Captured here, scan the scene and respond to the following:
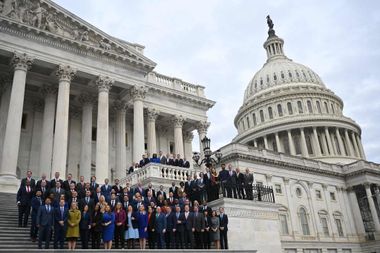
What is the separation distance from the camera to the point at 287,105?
78.9 m

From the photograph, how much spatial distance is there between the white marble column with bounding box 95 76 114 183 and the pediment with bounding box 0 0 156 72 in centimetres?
238

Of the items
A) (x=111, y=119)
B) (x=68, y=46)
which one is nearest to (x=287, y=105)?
(x=111, y=119)

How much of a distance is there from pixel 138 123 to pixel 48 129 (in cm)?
638

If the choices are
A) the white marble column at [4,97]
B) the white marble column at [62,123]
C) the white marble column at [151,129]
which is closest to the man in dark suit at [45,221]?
the white marble column at [62,123]

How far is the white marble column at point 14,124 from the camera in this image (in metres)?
20.7

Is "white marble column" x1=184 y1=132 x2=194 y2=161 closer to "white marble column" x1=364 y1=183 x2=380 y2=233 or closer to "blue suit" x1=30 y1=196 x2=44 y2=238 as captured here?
"blue suit" x1=30 y1=196 x2=44 y2=238

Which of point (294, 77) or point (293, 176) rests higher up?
point (294, 77)

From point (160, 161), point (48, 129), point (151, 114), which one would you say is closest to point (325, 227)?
point (151, 114)

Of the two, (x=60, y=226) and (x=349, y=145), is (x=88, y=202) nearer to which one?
(x=60, y=226)

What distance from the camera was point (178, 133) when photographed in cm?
3334

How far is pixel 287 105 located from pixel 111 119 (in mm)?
54973

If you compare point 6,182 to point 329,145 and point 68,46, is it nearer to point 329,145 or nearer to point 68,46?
point 68,46

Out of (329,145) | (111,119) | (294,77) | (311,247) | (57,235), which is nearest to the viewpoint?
(57,235)

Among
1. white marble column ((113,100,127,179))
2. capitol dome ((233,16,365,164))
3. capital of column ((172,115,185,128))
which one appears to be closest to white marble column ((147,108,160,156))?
capital of column ((172,115,185,128))
